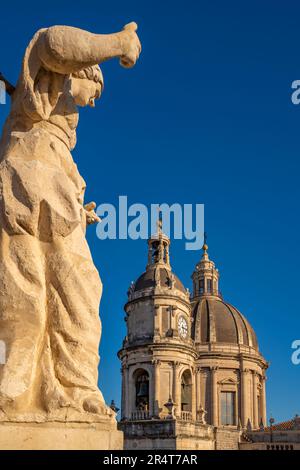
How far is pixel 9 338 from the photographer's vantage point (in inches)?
189

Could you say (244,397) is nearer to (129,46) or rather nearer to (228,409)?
(228,409)

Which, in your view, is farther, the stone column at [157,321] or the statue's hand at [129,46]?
the stone column at [157,321]

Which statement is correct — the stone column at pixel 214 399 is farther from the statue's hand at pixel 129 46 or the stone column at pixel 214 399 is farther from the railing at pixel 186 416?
the statue's hand at pixel 129 46

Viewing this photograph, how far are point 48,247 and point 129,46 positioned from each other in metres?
1.79

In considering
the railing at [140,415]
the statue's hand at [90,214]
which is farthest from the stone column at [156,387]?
the statue's hand at [90,214]

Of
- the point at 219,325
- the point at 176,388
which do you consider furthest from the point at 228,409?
the point at 176,388

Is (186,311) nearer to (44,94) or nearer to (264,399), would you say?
(264,399)

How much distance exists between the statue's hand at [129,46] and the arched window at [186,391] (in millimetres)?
40842

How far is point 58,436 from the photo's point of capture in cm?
447

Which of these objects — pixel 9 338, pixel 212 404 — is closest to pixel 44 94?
pixel 9 338

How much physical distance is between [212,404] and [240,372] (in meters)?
3.88

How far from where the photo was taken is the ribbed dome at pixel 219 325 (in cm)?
5784

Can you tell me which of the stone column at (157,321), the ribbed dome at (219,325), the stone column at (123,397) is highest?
the ribbed dome at (219,325)

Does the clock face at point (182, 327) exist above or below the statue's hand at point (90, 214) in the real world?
above
